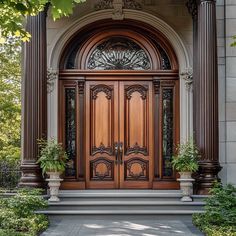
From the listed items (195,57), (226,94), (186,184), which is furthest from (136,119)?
(186,184)

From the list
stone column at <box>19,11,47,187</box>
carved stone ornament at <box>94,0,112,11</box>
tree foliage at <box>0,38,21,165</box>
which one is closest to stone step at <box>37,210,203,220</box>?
stone column at <box>19,11,47,187</box>

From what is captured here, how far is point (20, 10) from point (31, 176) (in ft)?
17.1

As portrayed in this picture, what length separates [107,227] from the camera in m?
8.68

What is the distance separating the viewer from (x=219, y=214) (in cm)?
820

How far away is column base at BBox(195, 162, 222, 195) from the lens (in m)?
9.67

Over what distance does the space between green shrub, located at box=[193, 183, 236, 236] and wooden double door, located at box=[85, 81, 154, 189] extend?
2710 millimetres

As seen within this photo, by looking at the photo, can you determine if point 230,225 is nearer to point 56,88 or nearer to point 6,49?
point 56,88

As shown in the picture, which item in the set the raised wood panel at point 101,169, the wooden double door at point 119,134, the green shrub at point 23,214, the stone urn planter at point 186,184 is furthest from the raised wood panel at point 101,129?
the green shrub at point 23,214

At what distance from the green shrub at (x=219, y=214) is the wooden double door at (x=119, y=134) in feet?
8.89

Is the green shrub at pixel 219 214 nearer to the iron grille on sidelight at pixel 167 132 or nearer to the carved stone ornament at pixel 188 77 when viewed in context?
the iron grille on sidelight at pixel 167 132

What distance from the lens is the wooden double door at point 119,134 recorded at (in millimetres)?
11453

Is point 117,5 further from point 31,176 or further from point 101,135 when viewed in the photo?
point 31,176

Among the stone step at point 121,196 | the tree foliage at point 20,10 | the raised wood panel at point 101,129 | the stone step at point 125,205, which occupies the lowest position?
the stone step at point 125,205

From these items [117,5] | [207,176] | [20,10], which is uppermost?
[117,5]
